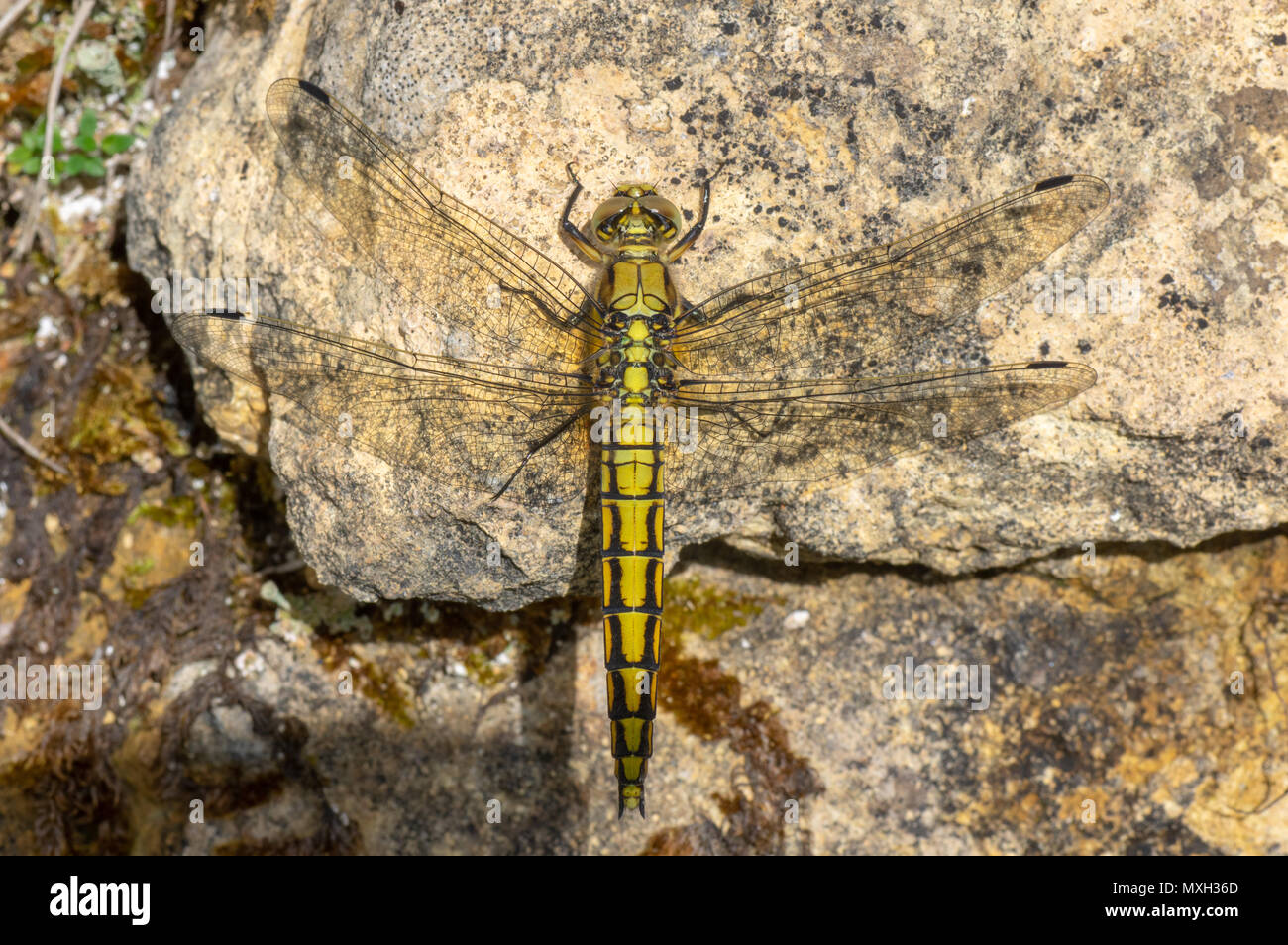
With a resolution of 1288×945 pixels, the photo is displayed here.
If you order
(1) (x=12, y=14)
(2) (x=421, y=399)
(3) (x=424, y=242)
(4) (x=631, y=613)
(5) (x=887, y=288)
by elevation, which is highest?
(1) (x=12, y=14)

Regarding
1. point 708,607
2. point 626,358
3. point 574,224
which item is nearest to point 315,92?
point 574,224

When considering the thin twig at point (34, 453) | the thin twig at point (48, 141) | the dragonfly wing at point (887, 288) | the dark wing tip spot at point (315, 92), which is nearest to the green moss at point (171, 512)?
the thin twig at point (34, 453)

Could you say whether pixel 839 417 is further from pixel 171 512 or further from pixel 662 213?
pixel 171 512

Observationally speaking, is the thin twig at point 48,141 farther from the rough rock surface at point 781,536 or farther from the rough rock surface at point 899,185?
the rough rock surface at point 899,185

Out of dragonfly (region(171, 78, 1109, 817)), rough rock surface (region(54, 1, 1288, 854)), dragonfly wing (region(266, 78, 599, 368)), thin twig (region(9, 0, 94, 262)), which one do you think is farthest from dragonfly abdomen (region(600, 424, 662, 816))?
thin twig (region(9, 0, 94, 262))

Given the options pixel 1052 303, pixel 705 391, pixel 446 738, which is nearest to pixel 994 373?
pixel 1052 303

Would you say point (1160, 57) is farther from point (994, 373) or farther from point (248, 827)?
point (248, 827)
